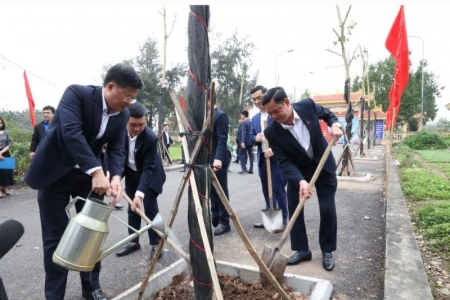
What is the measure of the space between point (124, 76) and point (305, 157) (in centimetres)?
187

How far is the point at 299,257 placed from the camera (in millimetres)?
3420

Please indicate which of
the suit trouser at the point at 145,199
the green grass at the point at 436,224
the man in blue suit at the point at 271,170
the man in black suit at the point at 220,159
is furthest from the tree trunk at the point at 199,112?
the green grass at the point at 436,224

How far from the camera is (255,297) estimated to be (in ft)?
8.54

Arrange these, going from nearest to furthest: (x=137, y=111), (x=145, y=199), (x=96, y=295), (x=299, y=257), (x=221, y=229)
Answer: (x=96, y=295) < (x=137, y=111) < (x=299, y=257) < (x=145, y=199) < (x=221, y=229)

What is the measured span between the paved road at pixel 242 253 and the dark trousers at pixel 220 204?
0.23m

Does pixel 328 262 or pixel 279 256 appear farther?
pixel 328 262

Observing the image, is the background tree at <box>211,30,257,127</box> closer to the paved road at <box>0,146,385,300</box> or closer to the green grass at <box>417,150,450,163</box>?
the green grass at <box>417,150,450,163</box>

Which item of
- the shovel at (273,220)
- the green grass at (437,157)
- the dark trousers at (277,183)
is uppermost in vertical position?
the dark trousers at (277,183)

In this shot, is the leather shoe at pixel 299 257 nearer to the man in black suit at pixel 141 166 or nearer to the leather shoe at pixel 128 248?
the man in black suit at pixel 141 166

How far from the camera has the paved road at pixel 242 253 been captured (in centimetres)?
298

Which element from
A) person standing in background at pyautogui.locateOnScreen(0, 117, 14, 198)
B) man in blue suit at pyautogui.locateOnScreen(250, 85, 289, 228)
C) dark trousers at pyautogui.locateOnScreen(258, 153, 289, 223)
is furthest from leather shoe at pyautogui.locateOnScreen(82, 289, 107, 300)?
person standing in background at pyautogui.locateOnScreen(0, 117, 14, 198)

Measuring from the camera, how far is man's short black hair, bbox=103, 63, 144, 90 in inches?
80.7

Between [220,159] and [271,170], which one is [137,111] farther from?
[271,170]

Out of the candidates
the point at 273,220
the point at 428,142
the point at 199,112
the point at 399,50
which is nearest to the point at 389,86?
the point at 428,142
